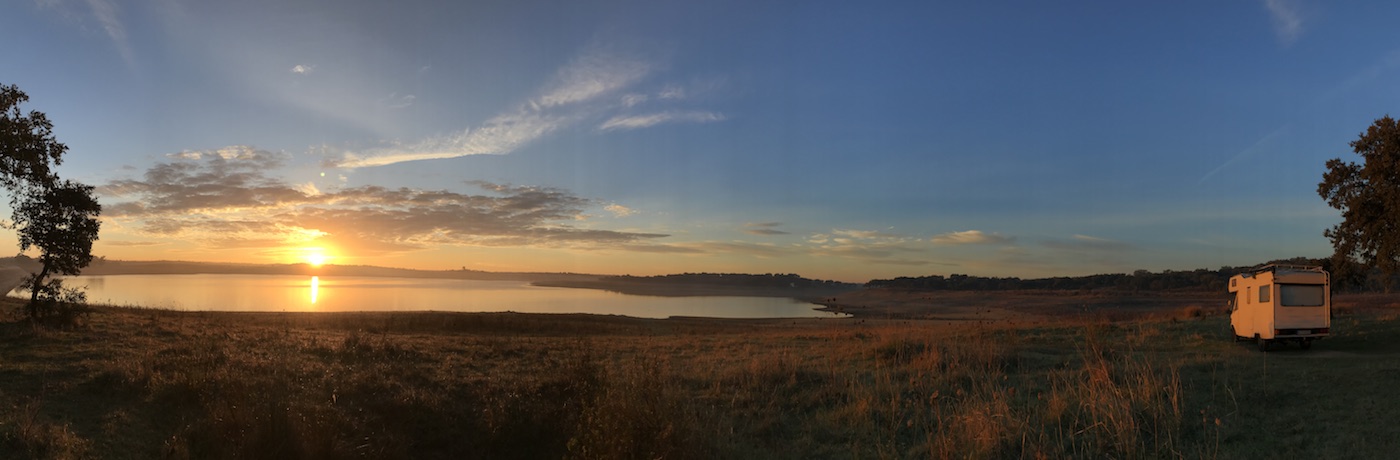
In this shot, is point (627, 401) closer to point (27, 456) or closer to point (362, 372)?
point (27, 456)

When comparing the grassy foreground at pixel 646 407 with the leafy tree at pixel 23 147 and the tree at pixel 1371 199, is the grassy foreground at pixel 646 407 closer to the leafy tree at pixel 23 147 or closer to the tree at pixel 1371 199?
the leafy tree at pixel 23 147

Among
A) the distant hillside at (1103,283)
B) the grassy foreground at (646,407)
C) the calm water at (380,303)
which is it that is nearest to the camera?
the grassy foreground at (646,407)

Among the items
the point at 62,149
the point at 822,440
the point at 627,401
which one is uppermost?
the point at 62,149

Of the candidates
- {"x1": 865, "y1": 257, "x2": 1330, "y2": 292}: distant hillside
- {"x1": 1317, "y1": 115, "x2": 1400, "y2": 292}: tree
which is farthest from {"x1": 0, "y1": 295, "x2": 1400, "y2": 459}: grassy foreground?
{"x1": 865, "y1": 257, "x2": 1330, "y2": 292}: distant hillside

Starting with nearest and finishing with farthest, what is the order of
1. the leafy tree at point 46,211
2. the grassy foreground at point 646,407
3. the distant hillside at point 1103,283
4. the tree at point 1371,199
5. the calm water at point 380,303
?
the grassy foreground at point 646,407, the leafy tree at point 46,211, the tree at point 1371,199, the calm water at point 380,303, the distant hillside at point 1103,283

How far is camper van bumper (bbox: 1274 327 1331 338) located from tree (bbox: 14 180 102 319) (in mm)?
27936

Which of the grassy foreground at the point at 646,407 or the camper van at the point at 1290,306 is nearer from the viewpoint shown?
A: the grassy foreground at the point at 646,407

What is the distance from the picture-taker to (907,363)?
13414 mm

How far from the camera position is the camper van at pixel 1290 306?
16.2 metres

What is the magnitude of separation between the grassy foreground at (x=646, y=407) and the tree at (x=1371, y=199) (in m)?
11.2

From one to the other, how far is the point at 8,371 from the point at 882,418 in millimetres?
11796

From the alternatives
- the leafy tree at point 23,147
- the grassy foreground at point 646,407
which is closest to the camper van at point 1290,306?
the grassy foreground at point 646,407

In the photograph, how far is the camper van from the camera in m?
16.2

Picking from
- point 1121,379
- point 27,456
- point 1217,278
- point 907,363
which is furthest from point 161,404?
point 1217,278
